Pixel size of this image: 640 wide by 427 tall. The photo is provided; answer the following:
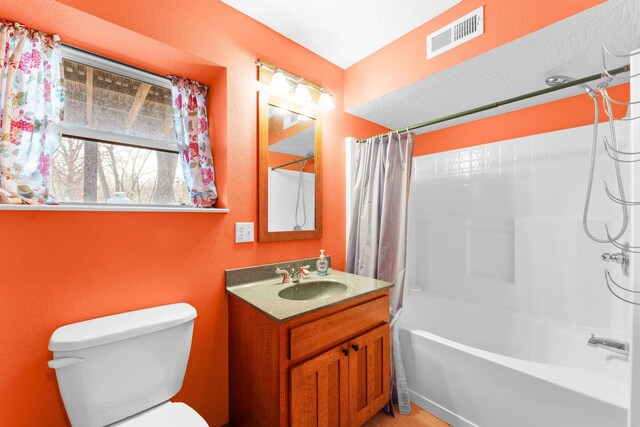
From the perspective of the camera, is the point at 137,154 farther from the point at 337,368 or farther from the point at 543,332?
the point at 543,332

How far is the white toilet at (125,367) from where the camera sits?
3.13ft

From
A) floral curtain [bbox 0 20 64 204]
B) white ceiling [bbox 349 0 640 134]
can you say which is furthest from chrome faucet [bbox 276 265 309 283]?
white ceiling [bbox 349 0 640 134]

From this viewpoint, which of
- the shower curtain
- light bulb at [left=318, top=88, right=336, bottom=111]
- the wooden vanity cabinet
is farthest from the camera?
light bulb at [left=318, top=88, right=336, bottom=111]

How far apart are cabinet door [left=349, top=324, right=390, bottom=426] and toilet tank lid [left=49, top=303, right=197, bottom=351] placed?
2.84 ft

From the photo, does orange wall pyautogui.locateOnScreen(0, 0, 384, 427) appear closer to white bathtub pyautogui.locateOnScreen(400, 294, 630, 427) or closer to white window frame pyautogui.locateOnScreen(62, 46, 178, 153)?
white window frame pyautogui.locateOnScreen(62, 46, 178, 153)

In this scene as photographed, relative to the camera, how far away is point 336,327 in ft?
4.23

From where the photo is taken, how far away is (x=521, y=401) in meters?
1.28

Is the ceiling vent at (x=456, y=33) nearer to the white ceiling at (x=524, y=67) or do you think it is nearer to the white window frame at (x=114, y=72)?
A: the white ceiling at (x=524, y=67)

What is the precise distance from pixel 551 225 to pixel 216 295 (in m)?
2.39

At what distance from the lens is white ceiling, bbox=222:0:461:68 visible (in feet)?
4.86

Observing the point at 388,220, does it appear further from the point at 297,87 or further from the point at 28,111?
the point at 28,111

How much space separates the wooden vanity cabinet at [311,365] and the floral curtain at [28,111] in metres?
1.03

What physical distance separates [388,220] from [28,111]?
6.31 ft

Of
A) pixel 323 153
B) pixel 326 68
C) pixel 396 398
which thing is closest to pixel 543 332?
pixel 396 398
